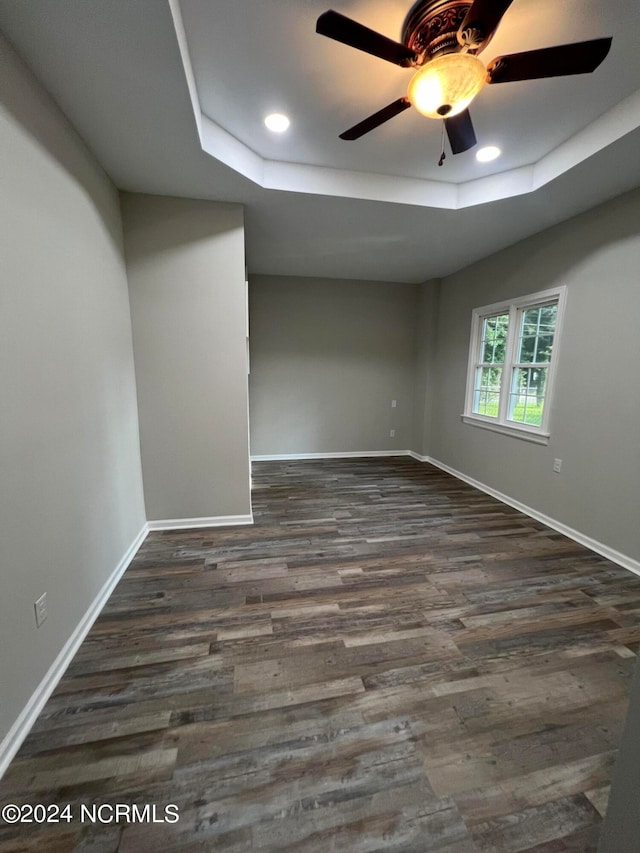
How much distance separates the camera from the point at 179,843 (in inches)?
38.3

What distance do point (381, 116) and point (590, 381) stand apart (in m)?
2.50

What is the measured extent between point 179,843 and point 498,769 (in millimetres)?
1066

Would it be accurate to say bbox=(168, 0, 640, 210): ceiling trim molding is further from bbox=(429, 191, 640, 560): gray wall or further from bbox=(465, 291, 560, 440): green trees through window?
bbox=(465, 291, 560, 440): green trees through window

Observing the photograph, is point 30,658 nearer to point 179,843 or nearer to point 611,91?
point 179,843

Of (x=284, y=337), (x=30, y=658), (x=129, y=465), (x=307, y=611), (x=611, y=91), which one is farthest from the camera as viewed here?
(x=284, y=337)

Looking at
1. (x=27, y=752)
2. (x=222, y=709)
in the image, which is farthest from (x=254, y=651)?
(x=27, y=752)

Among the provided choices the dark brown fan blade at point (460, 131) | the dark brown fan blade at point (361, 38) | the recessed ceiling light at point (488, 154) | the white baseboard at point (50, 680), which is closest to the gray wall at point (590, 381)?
the recessed ceiling light at point (488, 154)

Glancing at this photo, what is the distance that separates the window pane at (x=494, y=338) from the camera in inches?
148

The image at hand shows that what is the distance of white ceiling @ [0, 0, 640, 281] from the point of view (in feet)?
4.44

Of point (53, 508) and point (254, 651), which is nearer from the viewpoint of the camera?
point (53, 508)

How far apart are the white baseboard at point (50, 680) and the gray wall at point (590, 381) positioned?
359 centimetres

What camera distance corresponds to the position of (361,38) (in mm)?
1233

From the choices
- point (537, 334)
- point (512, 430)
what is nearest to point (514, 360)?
point (537, 334)

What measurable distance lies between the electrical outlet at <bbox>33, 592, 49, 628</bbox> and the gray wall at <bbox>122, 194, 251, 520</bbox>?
144 centimetres
